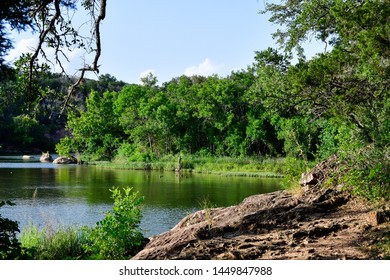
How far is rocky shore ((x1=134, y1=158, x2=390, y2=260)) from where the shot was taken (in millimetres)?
5078

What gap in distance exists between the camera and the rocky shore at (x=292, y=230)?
16.7 feet

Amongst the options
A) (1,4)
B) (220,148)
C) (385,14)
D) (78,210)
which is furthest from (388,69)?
(220,148)

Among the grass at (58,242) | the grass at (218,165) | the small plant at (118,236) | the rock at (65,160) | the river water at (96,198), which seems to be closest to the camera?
the small plant at (118,236)

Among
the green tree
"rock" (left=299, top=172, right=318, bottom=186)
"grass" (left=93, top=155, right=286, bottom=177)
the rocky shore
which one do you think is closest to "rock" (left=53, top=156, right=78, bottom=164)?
the green tree

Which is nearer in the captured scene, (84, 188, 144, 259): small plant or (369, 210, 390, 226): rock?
(369, 210, 390, 226): rock

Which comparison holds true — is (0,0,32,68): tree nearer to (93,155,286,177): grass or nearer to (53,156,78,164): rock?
(93,155,286,177): grass

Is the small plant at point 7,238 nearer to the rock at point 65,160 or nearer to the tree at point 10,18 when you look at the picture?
the tree at point 10,18

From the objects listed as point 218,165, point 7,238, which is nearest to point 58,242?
point 7,238

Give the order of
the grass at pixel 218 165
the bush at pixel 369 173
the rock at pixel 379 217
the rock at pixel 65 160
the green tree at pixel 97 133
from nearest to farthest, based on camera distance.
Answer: the rock at pixel 379 217 → the bush at pixel 369 173 → the grass at pixel 218 165 → the rock at pixel 65 160 → the green tree at pixel 97 133

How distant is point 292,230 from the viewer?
5.89 m

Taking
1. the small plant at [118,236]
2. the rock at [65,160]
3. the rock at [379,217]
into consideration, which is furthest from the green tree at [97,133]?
the rock at [379,217]

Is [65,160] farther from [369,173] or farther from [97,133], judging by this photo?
[369,173]

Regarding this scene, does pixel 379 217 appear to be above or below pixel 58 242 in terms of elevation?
above

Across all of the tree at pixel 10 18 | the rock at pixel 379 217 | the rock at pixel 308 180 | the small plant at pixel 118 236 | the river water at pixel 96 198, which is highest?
the tree at pixel 10 18
